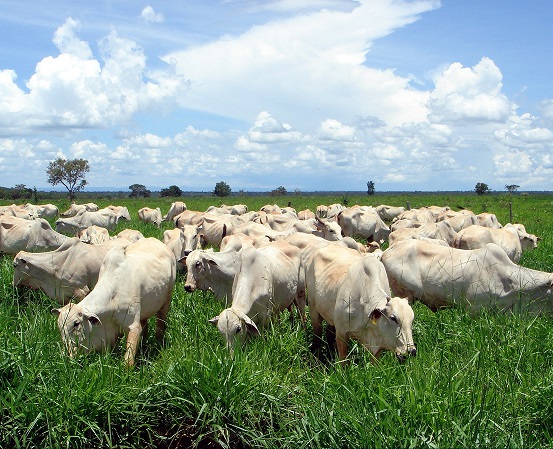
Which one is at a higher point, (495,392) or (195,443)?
(495,392)

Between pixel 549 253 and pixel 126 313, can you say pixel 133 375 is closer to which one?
pixel 126 313

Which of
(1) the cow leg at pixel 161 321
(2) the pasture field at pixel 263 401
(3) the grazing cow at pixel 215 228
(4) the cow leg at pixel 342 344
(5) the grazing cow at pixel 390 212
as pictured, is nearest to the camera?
(2) the pasture field at pixel 263 401

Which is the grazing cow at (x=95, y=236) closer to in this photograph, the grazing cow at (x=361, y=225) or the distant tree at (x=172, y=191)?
the grazing cow at (x=361, y=225)

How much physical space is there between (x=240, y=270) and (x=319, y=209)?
809 inches

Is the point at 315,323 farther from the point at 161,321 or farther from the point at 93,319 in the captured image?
the point at 93,319

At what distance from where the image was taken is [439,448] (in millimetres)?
3992

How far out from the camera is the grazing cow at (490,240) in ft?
41.5

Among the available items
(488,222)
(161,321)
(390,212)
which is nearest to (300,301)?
(161,321)

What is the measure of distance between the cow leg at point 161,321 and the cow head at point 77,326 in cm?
188

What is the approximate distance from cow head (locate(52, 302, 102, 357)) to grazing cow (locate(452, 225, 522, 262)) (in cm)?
908

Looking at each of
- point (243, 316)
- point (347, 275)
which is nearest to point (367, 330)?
point (347, 275)

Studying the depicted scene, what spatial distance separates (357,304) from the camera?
6793 mm

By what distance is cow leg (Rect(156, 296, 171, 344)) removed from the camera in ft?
26.9

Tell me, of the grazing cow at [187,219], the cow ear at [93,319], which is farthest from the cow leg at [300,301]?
the grazing cow at [187,219]
